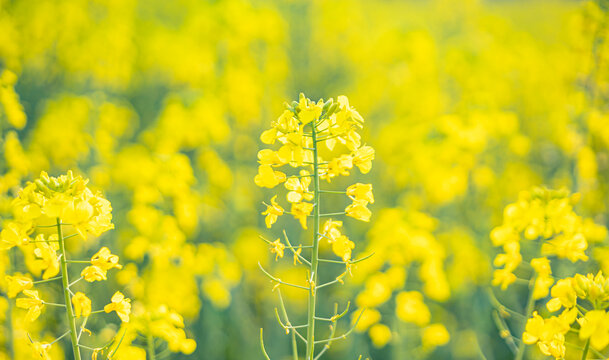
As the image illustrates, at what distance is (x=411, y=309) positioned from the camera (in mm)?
2520

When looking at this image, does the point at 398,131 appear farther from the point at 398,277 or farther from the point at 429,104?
the point at 398,277

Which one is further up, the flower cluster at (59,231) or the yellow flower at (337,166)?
the yellow flower at (337,166)

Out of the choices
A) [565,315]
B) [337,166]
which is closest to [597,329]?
[565,315]

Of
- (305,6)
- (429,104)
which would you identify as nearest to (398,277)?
(429,104)

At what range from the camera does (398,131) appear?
181 inches

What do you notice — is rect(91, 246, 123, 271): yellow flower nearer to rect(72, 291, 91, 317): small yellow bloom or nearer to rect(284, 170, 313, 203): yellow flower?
rect(72, 291, 91, 317): small yellow bloom

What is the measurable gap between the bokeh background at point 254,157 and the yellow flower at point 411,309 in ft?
0.30

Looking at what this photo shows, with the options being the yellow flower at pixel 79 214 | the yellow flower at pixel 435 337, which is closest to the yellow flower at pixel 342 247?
the yellow flower at pixel 79 214

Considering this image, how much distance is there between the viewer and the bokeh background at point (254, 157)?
2865 mm

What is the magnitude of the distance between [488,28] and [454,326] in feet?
20.4

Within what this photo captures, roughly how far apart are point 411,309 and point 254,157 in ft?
10.5

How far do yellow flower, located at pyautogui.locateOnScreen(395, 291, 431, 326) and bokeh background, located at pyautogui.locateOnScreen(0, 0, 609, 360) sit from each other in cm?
9

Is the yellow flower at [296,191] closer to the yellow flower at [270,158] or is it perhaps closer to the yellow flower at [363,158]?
the yellow flower at [270,158]

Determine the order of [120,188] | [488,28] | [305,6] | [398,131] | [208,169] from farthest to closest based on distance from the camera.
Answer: [488,28]
[305,6]
[398,131]
[120,188]
[208,169]
